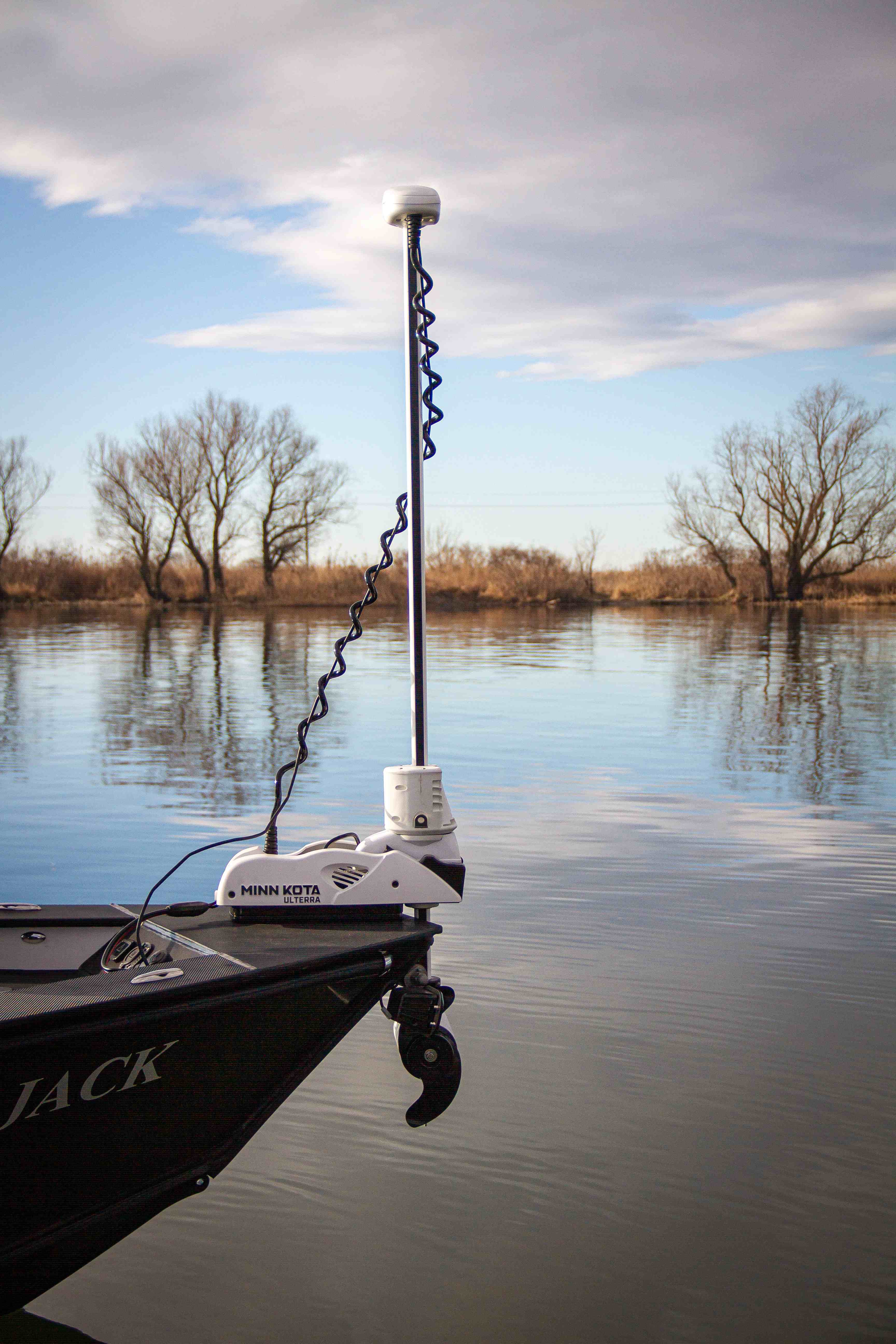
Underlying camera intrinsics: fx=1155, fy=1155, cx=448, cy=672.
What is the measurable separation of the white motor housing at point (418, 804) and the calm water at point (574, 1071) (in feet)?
3.12

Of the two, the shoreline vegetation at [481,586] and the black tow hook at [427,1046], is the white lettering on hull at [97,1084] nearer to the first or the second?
the black tow hook at [427,1046]

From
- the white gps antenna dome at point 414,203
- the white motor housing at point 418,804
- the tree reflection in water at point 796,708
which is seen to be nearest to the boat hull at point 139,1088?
the white motor housing at point 418,804

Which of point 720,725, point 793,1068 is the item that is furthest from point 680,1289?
point 720,725

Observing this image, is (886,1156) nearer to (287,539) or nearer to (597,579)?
(597,579)

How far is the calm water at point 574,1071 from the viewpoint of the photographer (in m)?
2.66

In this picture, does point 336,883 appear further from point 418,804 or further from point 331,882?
point 418,804

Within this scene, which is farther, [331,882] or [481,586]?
[481,586]

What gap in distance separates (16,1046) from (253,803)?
572 cm

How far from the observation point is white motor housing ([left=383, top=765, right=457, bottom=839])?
3123 millimetres

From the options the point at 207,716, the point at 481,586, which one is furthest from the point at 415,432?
the point at 481,586

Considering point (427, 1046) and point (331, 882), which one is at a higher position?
point (331, 882)

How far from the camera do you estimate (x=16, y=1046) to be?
7.49ft

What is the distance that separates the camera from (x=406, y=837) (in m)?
3.14

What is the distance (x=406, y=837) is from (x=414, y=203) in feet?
6.00
